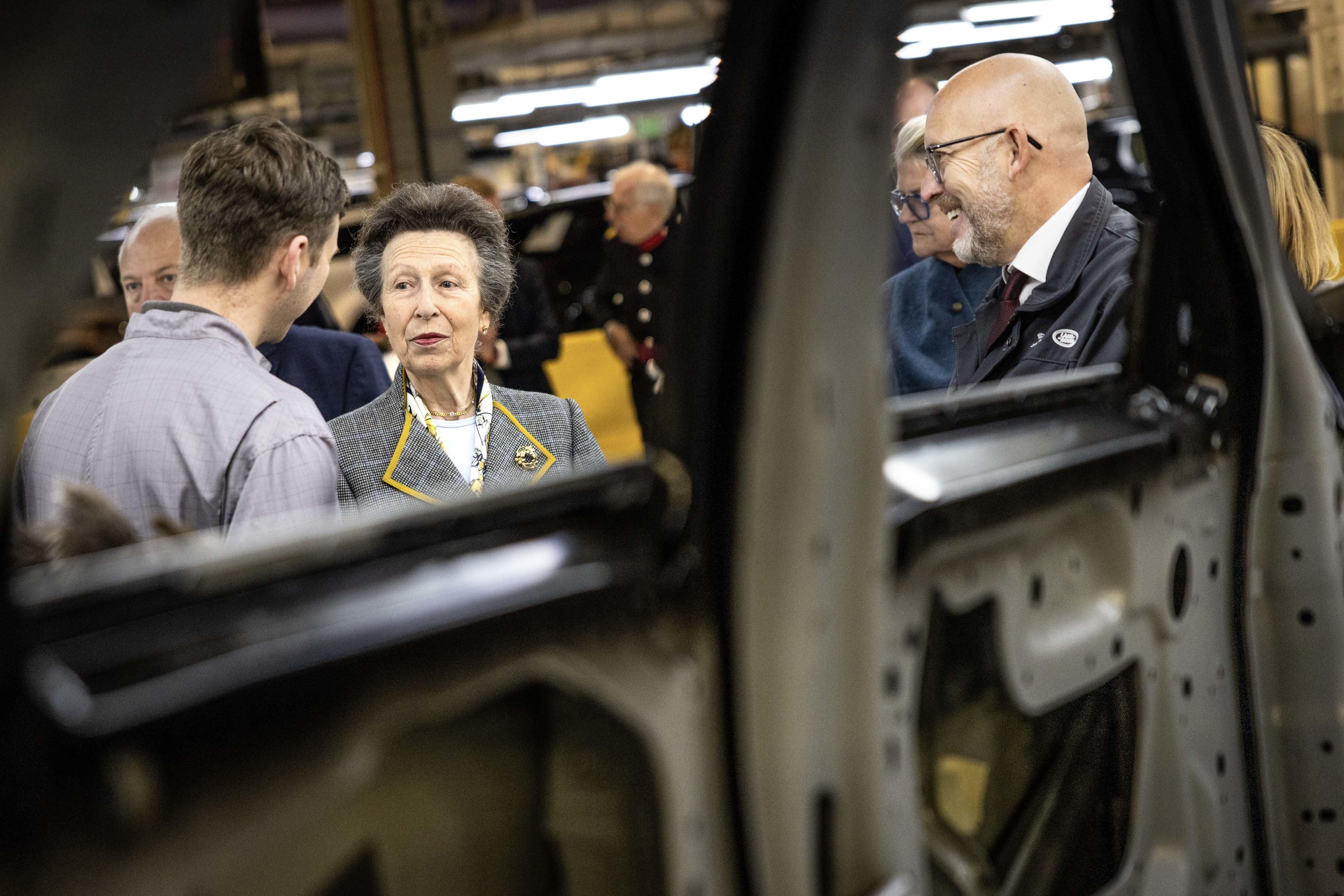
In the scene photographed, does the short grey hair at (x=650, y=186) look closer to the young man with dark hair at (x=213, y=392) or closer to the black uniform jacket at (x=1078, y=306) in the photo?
the black uniform jacket at (x=1078, y=306)

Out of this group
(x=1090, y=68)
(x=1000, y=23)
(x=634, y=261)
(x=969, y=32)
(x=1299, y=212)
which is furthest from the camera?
(x=1090, y=68)

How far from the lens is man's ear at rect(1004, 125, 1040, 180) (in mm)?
2445

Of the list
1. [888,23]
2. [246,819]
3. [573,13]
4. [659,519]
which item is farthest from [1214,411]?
[573,13]

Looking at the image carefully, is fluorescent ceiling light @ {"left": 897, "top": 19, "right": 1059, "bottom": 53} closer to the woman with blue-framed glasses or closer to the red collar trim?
the red collar trim

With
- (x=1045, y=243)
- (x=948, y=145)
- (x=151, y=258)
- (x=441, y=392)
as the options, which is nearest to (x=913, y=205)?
(x=948, y=145)

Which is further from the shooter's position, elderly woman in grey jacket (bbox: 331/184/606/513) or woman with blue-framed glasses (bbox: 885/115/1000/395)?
woman with blue-framed glasses (bbox: 885/115/1000/395)

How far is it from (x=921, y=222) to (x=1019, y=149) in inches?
34.1

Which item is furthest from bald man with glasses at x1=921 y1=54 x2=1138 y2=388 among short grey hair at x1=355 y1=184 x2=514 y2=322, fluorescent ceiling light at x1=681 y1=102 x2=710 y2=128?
fluorescent ceiling light at x1=681 y1=102 x2=710 y2=128

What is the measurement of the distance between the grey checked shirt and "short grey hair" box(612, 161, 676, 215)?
4.65 metres

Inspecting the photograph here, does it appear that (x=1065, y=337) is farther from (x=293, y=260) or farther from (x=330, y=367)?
(x=330, y=367)

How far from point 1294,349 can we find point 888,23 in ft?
3.15

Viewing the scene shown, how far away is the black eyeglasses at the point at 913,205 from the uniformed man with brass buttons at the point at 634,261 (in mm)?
2646

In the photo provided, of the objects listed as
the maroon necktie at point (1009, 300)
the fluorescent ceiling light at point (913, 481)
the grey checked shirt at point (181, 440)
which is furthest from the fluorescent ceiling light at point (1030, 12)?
the fluorescent ceiling light at point (913, 481)

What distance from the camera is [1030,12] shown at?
47.1 feet
